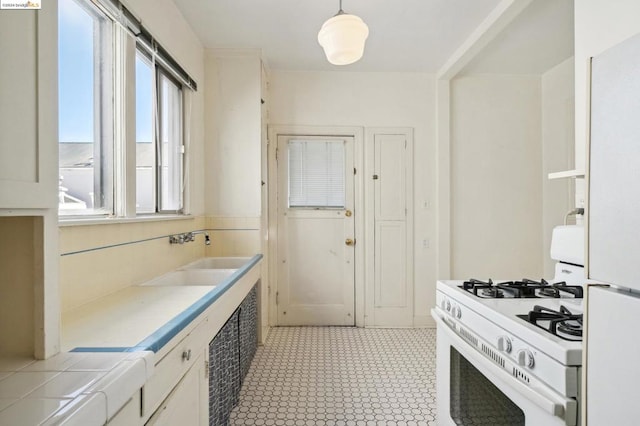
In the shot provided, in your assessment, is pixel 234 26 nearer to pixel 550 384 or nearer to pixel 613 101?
pixel 613 101

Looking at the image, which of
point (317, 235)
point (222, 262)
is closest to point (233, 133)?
point (222, 262)

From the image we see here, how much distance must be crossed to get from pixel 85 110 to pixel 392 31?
2.35 metres

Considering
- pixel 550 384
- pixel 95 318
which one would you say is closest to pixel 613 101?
pixel 550 384

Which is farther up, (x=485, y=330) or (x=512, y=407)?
(x=485, y=330)

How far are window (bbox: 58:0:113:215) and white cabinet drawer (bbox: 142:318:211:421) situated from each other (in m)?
0.81


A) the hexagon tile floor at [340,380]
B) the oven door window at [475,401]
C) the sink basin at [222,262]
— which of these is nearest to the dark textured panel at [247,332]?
the hexagon tile floor at [340,380]

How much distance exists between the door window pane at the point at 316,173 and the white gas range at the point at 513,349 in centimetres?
207

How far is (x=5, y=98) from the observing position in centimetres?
70

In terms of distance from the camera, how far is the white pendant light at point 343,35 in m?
1.87

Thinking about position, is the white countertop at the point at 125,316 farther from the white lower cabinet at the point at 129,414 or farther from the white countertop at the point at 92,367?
the white lower cabinet at the point at 129,414

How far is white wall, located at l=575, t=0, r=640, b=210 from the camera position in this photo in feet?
4.88

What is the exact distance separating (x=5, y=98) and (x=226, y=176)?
7.97 feet

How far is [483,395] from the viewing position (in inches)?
52.2

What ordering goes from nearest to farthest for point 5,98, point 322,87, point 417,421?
point 5,98 < point 417,421 < point 322,87
